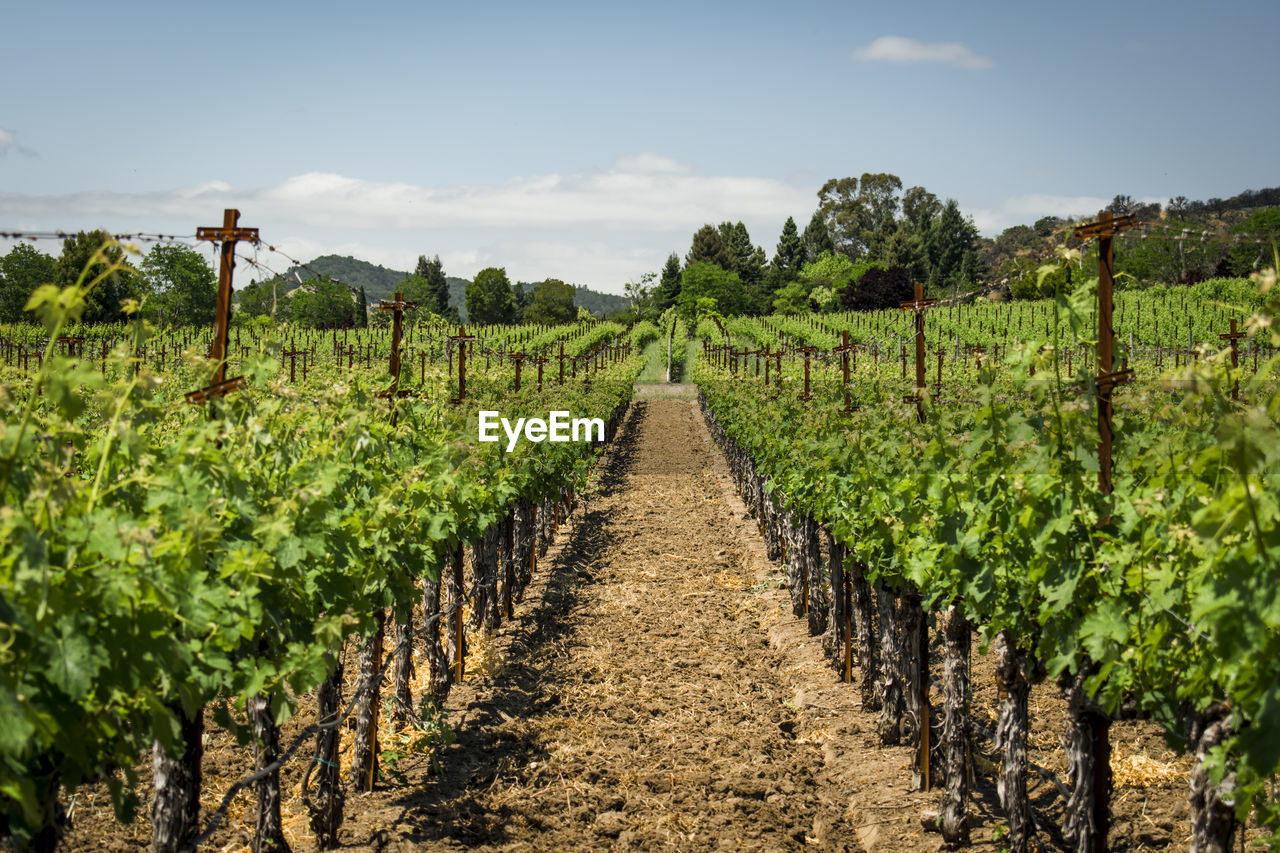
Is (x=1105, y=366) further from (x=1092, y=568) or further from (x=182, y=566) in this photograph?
(x=182, y=566)

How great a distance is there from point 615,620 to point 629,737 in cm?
287

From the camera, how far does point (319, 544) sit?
342 centimetres

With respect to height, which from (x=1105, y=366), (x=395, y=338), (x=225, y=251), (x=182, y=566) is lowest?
(x=182, y=566)

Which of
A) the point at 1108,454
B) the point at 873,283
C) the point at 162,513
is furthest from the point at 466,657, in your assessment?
the point at 873,283

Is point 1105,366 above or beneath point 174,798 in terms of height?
above

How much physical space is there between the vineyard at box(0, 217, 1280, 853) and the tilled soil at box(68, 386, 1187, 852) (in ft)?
0.13

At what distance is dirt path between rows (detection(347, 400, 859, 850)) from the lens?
5.20 meters

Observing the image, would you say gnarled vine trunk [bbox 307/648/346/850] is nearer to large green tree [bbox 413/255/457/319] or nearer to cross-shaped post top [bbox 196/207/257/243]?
cross-shaped post top [bbox 196/207/257/243]

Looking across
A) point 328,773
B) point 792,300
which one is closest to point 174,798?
point 328,773

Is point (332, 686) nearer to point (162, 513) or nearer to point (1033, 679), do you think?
point (162, 513)

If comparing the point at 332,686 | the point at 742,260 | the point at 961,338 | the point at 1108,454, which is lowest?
the point at 332,686

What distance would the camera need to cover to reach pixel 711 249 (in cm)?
9969

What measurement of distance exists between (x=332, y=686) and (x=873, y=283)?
65982 millimetres

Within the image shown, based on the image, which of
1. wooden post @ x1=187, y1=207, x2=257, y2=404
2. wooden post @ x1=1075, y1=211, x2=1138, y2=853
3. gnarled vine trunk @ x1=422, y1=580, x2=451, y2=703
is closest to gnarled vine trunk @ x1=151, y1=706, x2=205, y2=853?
wooden post @ x1=187, y1=207, x2=257, y2=404
